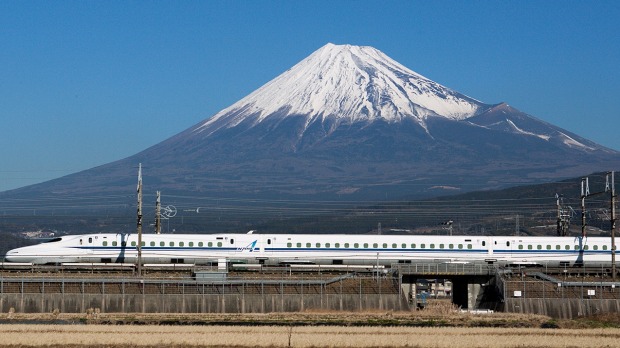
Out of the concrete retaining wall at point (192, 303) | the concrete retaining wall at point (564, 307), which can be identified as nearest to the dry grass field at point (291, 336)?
the concrete retaining wall at point (192, 303)

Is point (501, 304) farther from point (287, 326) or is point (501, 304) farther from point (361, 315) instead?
point (287, 326)

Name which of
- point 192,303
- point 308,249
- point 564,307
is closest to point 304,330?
point 192,303

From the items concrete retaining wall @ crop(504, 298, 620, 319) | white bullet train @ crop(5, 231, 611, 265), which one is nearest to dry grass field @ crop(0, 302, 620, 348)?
concrete retaining wall @ crop(504, 298, 620, 319)

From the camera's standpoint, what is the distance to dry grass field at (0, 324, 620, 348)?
172ft

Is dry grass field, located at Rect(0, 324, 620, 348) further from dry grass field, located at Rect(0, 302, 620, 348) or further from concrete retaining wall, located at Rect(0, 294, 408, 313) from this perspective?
concrete retaining wall, located at Rect(0, 294, 408, 313)

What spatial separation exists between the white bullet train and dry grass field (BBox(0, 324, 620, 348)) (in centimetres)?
2973

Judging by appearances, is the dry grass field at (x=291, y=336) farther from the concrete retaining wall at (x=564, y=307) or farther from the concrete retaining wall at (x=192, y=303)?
the concrete retaining wall at (x=564, y=307)

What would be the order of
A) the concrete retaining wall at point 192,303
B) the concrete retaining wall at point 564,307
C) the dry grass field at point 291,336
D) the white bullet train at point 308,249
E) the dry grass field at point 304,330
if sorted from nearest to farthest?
the dry grass field at point 291,336 < the dry grass field at point 304,330 < the concrete retaining wall at point 192,303 < the concrete retaining wall at point 564,307 < the white bullet train at point 308,249

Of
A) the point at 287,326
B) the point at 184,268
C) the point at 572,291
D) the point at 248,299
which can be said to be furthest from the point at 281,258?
the point at 287,326

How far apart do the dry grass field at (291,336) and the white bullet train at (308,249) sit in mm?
29733

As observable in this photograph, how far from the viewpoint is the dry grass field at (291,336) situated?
172 feet

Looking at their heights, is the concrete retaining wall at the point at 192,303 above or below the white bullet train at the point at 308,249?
below

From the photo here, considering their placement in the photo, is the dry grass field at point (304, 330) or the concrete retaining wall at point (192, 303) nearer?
the dry grass field at point (304, 330)

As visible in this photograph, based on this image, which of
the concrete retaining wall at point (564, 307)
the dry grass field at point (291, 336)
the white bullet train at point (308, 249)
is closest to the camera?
the dry grass field at point (291, 336)
